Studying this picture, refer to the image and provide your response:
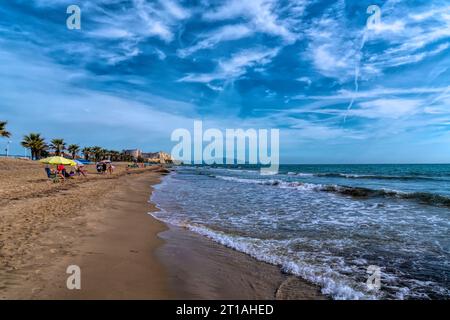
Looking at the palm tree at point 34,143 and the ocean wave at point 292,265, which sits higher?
the palm tree at point 34,143

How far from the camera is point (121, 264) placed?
605 centimetres

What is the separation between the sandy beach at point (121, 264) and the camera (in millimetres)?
4746

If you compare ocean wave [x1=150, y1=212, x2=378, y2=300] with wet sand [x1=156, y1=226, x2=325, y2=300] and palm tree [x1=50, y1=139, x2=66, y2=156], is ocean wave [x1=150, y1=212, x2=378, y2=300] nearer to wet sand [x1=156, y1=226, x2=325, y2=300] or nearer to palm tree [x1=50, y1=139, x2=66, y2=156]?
wet sand [x1=156, y1=226, x2=325, y2=300]

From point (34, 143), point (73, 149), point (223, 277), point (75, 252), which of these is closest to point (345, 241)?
point (223, 277)

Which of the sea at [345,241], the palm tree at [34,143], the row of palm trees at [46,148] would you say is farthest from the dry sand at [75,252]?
the palm tree at [34,143]

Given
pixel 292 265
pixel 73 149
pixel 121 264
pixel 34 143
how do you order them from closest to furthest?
pixel 121 264, pixel 292 265, pixel 34 143, pixel 73 149

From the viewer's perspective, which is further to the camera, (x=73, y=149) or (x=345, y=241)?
(x=73, y=149)

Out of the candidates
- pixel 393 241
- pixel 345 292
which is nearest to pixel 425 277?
pixel 345 292

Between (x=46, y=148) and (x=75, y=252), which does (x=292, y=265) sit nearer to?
(x=75, y=252)

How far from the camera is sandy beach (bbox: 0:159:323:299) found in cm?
475

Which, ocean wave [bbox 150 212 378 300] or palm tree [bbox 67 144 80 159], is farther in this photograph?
palm tree [bbox 67 144 80 159]

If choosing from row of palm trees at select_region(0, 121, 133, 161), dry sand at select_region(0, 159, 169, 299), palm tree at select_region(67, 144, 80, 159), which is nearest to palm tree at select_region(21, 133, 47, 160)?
row of palm trees at select_region(0, 121, 133, 161)

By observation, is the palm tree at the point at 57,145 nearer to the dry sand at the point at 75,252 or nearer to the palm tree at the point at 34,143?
the palm tree at the point at 34,143
